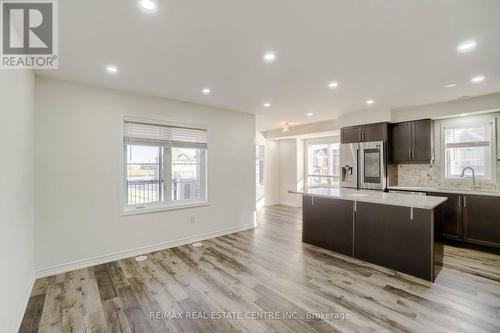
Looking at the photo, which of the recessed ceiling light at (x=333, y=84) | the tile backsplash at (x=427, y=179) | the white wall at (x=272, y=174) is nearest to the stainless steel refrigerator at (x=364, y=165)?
the tile backsplash at (x=427, y=179)

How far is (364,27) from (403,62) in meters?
1.02

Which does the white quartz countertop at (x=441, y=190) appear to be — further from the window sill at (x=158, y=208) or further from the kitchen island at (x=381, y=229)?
the window sill at (x=158, y=208)

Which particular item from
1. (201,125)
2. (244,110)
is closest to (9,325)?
(201,125)

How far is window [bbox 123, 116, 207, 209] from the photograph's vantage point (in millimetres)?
3730

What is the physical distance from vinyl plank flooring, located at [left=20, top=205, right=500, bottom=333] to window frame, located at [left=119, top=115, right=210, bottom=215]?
78 centimetres

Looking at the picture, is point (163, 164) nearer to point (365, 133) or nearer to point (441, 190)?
point (365, 133)

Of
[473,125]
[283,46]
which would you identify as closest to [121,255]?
[283,46]

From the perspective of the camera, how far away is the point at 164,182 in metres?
4.09

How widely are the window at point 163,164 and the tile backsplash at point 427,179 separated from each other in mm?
4254

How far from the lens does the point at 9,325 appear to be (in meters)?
1.74

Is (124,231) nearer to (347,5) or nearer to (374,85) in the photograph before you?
(347,5)

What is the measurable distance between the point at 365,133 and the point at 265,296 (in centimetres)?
406

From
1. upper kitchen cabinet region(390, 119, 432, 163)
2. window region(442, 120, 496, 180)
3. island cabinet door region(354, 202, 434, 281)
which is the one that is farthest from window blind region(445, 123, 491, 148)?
island cabinet door region(354, 202, 434, 281)

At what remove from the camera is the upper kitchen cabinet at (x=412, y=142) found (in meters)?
4.43
